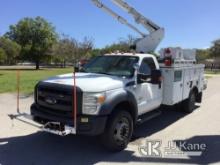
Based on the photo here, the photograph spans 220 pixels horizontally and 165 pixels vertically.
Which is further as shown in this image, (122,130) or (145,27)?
(145,27)

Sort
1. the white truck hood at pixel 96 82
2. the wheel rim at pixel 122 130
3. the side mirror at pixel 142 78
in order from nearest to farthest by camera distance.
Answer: the white truck hood at pixel 96 82
the wheel rim at pixel 122 130
the side mirror at pixel 142 78

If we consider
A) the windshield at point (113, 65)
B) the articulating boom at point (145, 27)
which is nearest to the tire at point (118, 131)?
the windshield at point (113, 65)

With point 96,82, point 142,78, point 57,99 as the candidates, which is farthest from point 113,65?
point 57,99

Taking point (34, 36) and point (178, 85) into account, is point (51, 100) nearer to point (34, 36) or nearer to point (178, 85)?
point (178, 85)

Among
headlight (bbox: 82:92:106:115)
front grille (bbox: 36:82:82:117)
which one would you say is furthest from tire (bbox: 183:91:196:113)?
front grille (bbox: 36:82:82:117)

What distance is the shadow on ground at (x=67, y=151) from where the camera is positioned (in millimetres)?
5500

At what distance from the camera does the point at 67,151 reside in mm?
5984

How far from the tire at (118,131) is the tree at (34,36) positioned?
4969 cm

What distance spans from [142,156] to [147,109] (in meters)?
1.67

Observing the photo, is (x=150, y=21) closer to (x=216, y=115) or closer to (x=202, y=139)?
(x=216, y=115)

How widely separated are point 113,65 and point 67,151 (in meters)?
2.33

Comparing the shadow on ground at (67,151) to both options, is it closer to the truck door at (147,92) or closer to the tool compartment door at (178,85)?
the truck door at (147,92)

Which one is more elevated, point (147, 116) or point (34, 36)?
point (34, 36)

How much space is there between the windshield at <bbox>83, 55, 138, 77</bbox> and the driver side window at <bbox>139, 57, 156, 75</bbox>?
0.24m
